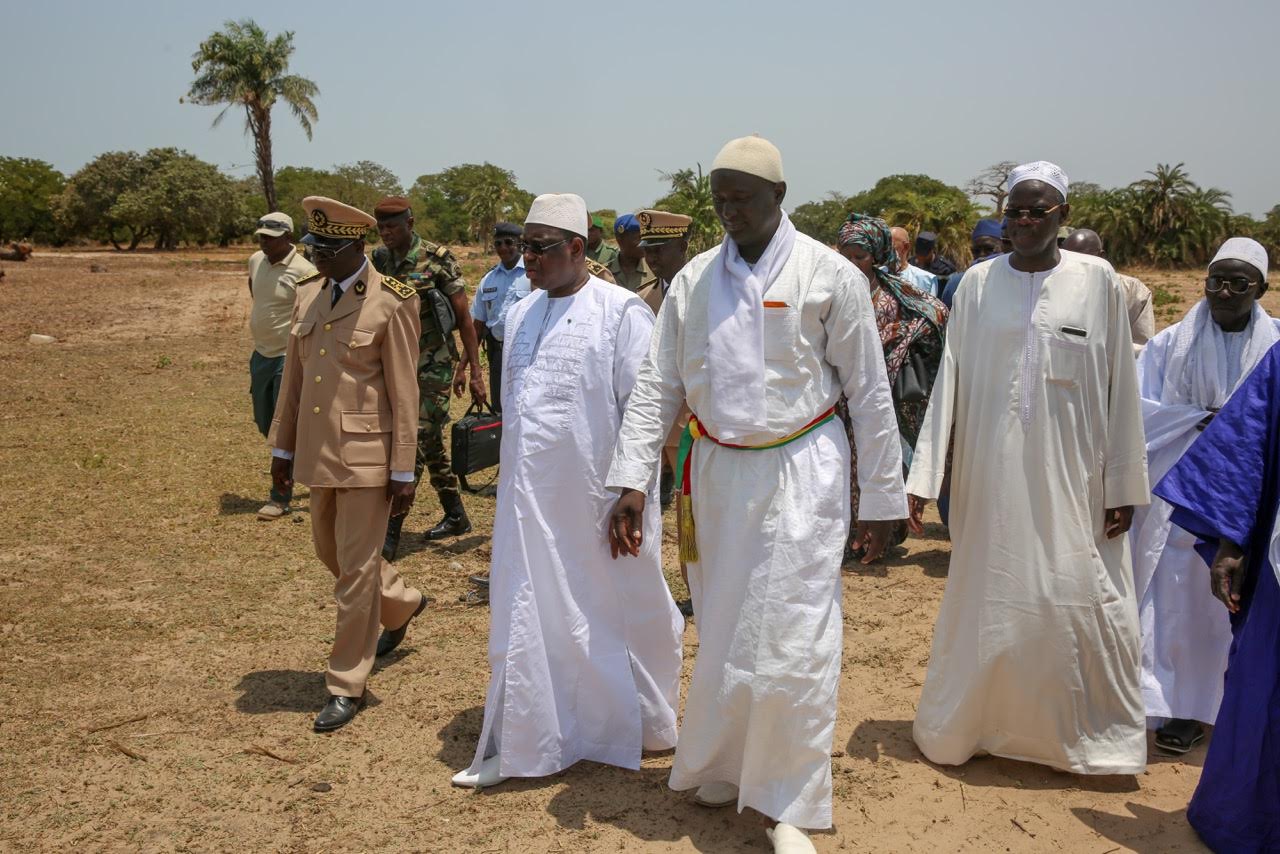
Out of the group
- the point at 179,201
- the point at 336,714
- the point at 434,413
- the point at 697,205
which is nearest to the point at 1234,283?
the point at 336,714

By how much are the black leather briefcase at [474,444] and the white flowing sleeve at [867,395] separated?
2741 millimetres

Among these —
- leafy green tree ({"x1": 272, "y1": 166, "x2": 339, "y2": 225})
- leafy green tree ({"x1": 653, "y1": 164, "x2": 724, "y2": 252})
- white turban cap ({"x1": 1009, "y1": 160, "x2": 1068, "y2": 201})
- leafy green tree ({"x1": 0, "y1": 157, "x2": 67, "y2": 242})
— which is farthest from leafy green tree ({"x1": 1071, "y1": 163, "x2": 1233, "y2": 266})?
leafy green tree ({"x1": 0, "y1": 157, "x2": 67, "y2": 242})

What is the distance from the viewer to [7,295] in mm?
23844

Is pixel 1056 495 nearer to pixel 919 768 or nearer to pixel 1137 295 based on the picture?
pixel 919 768

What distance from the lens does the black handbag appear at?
6.45 m

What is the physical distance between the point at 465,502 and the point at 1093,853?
18.2 ft

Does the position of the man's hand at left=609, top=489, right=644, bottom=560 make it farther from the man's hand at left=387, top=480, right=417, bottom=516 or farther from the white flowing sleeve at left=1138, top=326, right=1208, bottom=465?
the white flowing sleeve at left=1138, top=326, right=1208, bottom=465

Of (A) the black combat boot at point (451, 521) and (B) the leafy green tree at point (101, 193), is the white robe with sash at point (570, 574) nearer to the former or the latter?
(A) the black combat boot at point (451, 521)

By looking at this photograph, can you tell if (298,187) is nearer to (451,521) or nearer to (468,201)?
(468,201)

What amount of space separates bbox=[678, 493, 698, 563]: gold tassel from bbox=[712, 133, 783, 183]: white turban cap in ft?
3.55

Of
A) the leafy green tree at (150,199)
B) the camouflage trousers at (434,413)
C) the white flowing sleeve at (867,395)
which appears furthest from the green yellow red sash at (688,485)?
the leafy green tree at (150,199)

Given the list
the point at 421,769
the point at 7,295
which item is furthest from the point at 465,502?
the point at 7,295

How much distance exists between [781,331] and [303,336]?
7.08 ft

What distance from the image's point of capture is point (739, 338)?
3393 mm
